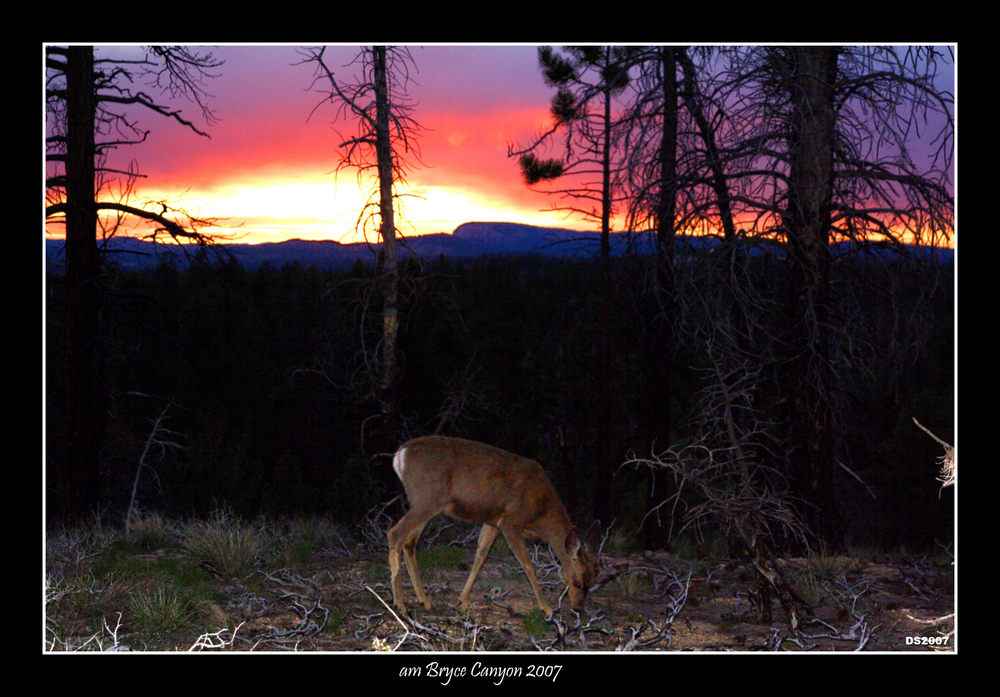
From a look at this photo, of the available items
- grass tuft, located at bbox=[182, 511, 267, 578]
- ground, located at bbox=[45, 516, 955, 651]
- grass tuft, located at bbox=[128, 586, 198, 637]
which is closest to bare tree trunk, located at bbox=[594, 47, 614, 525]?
ground, located at bbox=[45, 516, 955, 651]

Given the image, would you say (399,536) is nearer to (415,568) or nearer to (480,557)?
(415,568)

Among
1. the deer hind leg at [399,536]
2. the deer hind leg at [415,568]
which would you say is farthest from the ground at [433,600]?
the deer hind leg at [399,536]

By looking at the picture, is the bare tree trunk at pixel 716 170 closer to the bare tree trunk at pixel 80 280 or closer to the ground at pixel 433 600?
the ground at pixel 433 600

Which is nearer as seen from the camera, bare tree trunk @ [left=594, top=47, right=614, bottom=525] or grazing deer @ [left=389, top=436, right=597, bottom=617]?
grazing deer @ [left=389, top=436, right=597, bottom=617]

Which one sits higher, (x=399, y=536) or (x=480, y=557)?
(x=399, y=536)

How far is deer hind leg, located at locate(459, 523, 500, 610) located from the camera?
26.7 ft

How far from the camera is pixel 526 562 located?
814cm

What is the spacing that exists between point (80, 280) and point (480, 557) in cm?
794

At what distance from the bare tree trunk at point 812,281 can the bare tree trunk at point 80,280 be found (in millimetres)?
9348

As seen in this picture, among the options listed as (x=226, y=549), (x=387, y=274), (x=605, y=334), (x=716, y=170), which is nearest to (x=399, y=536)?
(x=226, y=549)

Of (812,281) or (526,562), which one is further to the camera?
(812,281)

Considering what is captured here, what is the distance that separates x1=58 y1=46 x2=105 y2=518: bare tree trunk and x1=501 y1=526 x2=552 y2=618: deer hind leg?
774 centimetres

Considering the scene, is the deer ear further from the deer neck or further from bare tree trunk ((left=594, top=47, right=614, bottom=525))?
bare tree trunk ((left=594, top=47, right=614, bottom=525))

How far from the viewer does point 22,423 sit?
21.6ft
